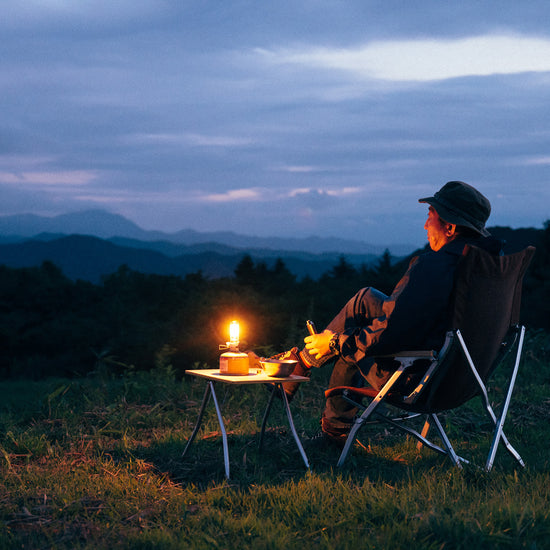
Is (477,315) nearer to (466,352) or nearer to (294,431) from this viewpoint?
(466,352)

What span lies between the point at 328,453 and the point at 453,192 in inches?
74.0

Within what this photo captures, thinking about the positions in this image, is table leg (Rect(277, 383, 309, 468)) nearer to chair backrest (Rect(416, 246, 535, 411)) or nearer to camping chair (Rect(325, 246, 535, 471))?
camping chair (Rect(325, 246, 535, 471))

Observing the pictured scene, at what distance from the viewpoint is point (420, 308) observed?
3438mm

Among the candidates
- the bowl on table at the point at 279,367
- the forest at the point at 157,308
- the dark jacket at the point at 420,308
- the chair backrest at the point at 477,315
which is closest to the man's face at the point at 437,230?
the dark jacket at the point at 420,308

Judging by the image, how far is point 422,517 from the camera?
2686mm

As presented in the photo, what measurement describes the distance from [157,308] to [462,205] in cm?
3417

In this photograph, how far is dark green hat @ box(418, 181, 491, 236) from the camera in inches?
143

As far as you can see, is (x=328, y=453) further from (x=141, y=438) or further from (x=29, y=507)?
(x=29, y=507)

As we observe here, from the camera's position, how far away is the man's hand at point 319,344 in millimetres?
3758

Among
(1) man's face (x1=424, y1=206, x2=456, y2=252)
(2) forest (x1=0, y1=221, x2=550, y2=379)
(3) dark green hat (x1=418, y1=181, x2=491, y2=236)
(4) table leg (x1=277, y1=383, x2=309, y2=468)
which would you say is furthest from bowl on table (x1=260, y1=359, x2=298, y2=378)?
(2) forest (x1=0, y1=221, x2=550, y2=379)

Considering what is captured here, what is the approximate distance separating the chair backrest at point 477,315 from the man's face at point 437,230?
411 millimetres

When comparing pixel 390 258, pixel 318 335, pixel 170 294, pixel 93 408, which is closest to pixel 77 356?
pixel 170 294

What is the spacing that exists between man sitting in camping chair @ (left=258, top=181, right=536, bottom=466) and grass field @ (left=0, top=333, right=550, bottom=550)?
1.92ft

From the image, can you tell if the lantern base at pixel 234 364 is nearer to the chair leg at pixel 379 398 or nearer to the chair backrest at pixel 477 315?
the chair leg at pixel 379 398
